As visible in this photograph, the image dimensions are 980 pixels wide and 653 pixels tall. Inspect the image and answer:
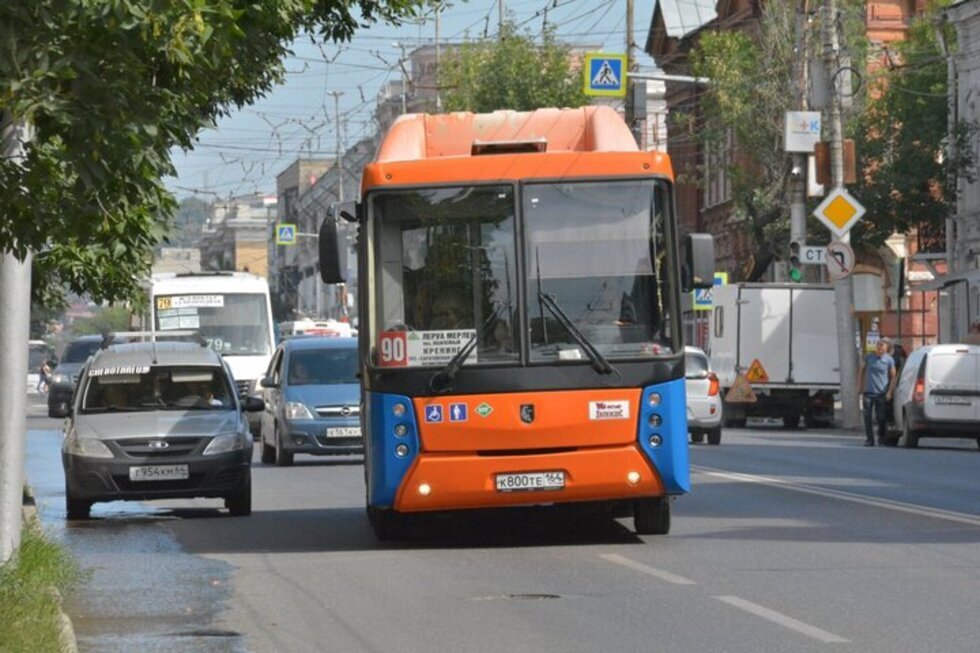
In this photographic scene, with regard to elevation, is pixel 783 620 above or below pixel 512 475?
below

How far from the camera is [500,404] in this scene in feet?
53.7

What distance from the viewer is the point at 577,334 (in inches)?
647

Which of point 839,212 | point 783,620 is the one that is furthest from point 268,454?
point 783,620

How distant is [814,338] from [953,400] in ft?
47.7

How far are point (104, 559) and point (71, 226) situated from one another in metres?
7.99

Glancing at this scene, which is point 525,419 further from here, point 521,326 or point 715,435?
point 715,435

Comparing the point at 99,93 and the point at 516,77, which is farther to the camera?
the point at 516,77

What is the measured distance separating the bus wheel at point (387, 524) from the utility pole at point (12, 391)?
4.10m

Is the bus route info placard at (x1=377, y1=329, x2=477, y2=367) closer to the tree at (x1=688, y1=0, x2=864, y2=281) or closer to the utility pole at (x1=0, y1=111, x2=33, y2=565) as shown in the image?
the utility pole at (x1=0, y1=111, x2=33, y2=565)

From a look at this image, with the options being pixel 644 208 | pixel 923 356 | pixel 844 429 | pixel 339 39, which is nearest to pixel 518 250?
pixel 644 208

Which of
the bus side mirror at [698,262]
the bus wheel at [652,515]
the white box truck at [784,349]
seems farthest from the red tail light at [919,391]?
the bus side mirror at [698,262]

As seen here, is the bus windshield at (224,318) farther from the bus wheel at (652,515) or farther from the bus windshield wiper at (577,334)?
the bus windshield wiper at (577,334)

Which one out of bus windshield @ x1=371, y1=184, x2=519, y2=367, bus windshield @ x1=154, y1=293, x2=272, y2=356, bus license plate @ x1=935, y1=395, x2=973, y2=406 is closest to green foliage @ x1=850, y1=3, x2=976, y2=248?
bus windshield @ x1=154, y1=293, x2=272, y2=356

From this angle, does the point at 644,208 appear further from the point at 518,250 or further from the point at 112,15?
the point at 112,15
